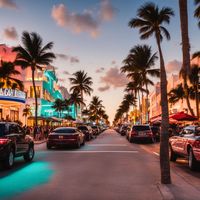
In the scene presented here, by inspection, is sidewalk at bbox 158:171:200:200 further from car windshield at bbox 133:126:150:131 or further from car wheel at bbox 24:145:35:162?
car windshield at bbox 133:126:150:131

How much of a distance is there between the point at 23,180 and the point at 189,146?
631 cm

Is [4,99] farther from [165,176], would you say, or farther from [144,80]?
[165,176]

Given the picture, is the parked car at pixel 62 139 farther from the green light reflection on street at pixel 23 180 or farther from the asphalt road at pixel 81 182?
the green light reflection on street at pixel 23 180

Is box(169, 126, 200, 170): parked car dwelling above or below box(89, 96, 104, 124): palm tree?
below

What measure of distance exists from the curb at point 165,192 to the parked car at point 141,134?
22.8 metres

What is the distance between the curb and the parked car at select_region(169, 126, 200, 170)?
144 inches

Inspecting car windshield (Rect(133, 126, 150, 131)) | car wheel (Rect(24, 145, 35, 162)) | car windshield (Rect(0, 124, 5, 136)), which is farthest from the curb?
car windshield (Rect(133, 126, 150, 131))

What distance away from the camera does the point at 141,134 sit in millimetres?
32938

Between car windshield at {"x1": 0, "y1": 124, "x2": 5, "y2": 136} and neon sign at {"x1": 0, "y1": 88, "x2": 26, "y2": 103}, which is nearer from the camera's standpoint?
car windshield at {"x1": 0, "y1": 124, "x2": 5, "y2": 136}

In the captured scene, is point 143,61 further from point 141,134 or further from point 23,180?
point 23,180

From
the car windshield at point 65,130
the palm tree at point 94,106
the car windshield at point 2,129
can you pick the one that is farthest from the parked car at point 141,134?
the palm tree at point 94,106

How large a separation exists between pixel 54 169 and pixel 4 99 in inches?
1255

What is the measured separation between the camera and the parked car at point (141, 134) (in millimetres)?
32656

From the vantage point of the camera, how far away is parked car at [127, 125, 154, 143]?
3266cm
